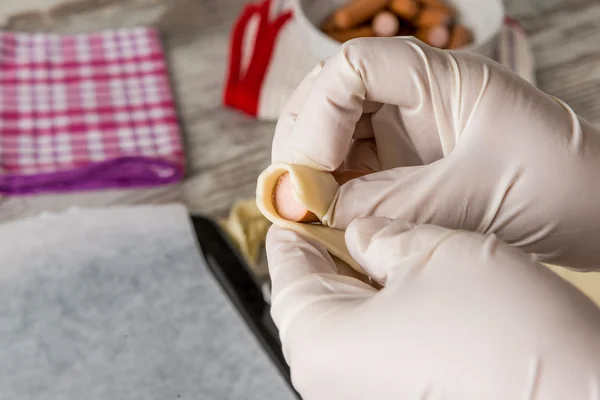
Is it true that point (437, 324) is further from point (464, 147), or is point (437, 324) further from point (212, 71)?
point (212, 71)

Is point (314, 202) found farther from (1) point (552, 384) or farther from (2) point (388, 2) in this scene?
(2) point (388, 2)

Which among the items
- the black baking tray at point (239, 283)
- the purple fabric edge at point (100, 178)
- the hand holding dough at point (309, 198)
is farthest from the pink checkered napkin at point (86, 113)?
the hand holding dough at point (309, 198)

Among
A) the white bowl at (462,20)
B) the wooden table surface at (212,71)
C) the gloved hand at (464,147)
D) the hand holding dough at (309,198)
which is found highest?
the gloved hand at (464,147)

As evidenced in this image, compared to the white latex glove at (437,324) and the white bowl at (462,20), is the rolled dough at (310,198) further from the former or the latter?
the white bowl at (462,20)

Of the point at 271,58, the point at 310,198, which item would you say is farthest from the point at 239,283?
the point at 271,58

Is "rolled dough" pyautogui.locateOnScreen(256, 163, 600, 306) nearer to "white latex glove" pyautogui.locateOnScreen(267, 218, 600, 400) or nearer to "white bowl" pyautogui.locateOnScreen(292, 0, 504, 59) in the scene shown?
"white latex glove" pyautogui.locateOnScreen(267, 218, 600, 400)

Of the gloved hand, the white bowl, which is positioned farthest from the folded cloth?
the gloved hand
